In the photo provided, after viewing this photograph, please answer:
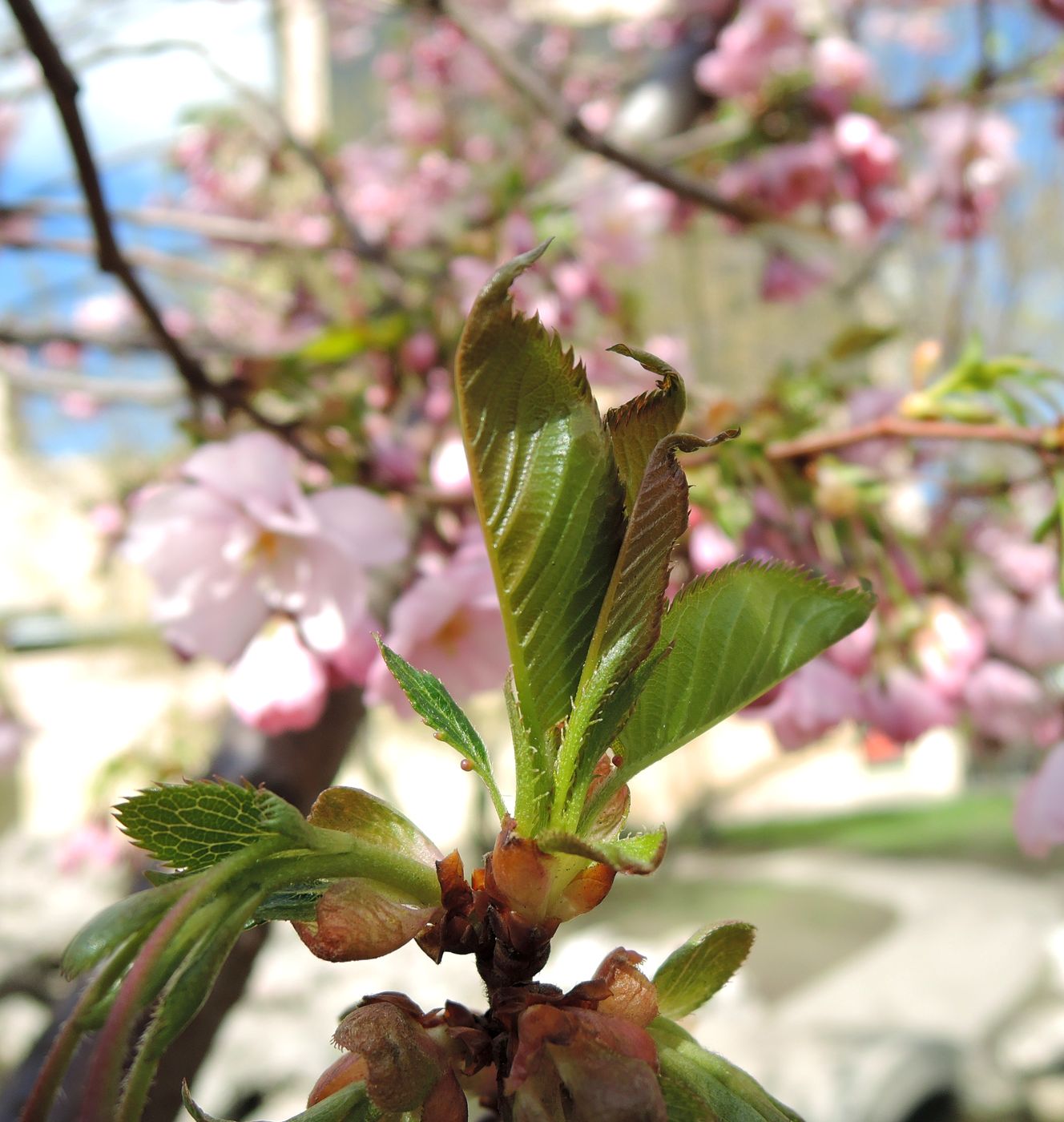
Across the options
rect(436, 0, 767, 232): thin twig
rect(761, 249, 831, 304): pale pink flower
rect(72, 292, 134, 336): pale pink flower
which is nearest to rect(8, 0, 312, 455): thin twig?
rect(436, 0, 767, 232): thin twig

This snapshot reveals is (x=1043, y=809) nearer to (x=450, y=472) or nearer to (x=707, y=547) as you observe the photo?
(x=707, y=547)

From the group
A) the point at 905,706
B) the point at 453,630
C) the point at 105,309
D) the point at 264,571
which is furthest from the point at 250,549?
the point at 105,309

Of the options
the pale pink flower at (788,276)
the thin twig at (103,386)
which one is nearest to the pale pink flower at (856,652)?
the thin twig at (103,386)

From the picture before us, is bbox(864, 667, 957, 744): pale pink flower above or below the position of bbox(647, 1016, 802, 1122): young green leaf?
above

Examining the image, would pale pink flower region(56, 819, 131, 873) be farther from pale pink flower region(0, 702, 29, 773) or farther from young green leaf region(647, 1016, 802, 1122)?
young green leaf region(647, 1016, 802, 1122)

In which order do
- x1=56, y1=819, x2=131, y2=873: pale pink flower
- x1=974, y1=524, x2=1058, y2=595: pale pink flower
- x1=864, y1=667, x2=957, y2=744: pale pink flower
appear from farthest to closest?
1. x1=56, y1=819, x2=131, y2=873: pale pink flower
2. x1=974, y1=524, x2=1058, y2=595: pale pink flower
3. x1=864, y1=667, x2=957, y2=744: pale pink flower
